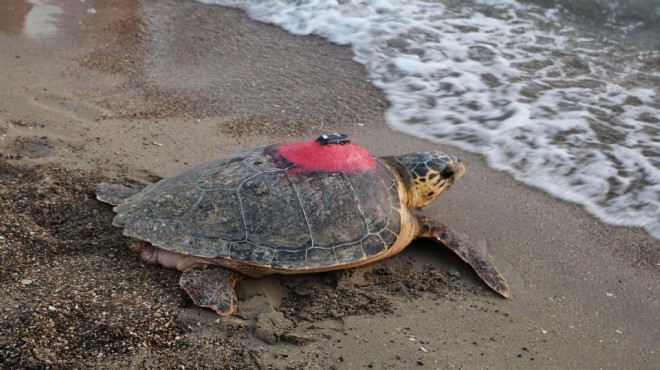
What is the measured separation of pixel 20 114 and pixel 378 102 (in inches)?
107

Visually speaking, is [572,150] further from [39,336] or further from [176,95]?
[39,336]

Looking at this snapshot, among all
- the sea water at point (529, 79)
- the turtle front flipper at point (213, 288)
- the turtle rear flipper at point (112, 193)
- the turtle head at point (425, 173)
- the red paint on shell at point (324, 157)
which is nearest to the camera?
the turtle front flipper at point (213, 288)

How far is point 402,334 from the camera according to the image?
9.09ft

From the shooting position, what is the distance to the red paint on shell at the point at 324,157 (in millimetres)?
3113

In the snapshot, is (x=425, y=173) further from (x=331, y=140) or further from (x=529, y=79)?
(x=529, y=79)

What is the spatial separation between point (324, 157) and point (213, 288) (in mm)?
864

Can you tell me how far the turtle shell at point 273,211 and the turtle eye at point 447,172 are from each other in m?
0.53

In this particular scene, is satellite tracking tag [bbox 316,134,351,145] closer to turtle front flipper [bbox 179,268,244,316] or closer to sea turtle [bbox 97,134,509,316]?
sea turtle [bbox 97,134,509,316]

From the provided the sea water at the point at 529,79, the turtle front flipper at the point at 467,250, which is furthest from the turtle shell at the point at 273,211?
the sea water at the point at 529,79

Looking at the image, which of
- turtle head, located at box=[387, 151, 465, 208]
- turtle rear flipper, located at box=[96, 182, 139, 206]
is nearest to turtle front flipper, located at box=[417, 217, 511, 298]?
turtle head, located at box=[387, 151, 465, 208]

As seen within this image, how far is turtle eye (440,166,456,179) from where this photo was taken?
3611mm

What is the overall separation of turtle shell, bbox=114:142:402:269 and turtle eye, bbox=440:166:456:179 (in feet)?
1.72

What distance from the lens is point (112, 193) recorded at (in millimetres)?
3359

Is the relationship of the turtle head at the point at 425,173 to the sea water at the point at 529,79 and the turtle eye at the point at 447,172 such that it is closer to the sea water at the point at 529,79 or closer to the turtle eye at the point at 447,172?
the turtle eye at the point at 447,172
